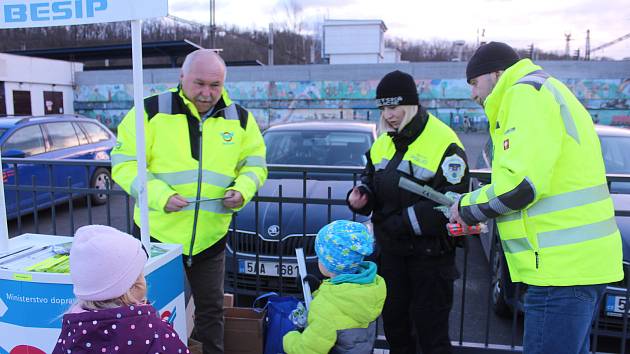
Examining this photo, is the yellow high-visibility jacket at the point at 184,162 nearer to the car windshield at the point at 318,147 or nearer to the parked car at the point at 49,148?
the car windshield at the point at 318,147

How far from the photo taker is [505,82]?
1896mm

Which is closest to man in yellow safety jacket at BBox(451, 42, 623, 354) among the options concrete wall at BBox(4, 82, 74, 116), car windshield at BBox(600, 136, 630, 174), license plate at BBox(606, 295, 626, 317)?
license plate at BBox(606, 295, 626, 317)

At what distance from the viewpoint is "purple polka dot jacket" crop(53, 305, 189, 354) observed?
1415 millimetres

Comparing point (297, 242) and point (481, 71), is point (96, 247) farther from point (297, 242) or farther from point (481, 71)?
point (297, 242)

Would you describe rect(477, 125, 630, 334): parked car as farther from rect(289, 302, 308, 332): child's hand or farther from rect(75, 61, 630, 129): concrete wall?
rect(75, 61, 630, 129): concrete wall

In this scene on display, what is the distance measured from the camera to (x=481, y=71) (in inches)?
80.0

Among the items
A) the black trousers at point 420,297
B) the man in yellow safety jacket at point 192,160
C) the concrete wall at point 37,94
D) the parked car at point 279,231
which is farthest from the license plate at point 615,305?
the concrete wall at point 37,94

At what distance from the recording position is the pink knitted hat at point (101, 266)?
4.75 ft

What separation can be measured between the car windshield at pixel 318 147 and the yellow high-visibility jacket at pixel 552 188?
3542 millimetres

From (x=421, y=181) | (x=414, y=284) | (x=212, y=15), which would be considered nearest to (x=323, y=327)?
(x=414, y=284)

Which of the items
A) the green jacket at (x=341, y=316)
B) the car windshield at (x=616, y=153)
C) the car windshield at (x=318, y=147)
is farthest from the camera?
the car windshield at (x=318, y=147)

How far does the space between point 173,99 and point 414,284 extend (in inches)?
63.4

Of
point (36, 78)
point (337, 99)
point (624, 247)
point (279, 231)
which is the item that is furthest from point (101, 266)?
point (36, 78)

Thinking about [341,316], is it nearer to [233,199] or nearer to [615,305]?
[233,199]
